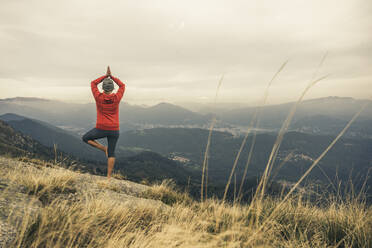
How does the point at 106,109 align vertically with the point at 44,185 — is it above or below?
above

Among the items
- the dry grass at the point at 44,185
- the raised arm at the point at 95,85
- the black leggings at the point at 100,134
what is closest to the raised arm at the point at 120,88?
the raised arm at the point at 95,85

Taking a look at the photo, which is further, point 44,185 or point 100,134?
point 100,134

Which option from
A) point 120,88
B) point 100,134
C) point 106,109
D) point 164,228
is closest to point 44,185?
point 100,134

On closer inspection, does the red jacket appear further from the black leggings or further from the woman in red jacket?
the black leggings

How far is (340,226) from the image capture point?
2680mm

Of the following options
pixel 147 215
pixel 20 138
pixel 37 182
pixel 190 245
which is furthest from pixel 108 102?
pixel 20 138

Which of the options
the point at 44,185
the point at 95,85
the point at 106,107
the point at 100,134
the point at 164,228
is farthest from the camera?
the point at 95,85

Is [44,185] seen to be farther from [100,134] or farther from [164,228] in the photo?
[164,228]

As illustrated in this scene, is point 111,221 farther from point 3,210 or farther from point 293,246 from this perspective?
point 293,246

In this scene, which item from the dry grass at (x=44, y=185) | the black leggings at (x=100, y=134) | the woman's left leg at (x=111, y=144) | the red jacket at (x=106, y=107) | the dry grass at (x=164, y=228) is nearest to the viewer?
the dry grass at (x=164, y=228)

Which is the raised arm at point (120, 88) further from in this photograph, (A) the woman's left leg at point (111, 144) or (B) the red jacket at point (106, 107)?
(A) the woman's left leg at point (111, 144)

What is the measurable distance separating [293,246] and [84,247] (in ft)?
7.04

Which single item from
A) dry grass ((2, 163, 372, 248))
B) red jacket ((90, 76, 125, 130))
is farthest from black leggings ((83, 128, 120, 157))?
dry grass ((2, 163, 372, 248))

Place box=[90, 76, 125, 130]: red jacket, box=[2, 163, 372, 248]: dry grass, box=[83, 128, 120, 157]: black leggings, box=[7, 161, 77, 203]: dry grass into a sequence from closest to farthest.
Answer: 1. box=[2, 163, 372, 248]: dry grass
2. box=[7, 161, 77, 203]: dry grass
3. box=[90, 76, 125, 130]: red jacket
4. box=[83, 128, 120, 157]: black leggings
